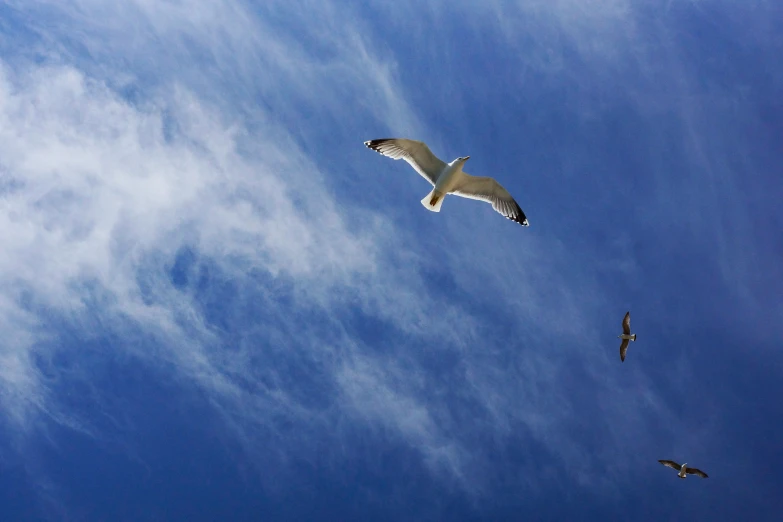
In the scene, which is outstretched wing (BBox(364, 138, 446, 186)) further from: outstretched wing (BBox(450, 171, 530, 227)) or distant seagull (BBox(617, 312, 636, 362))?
distant seagull (BBox(617, 312, 636, 362))

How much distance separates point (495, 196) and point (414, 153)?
9.56 ft

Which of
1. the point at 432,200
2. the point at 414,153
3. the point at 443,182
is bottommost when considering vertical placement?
the point at 432,200

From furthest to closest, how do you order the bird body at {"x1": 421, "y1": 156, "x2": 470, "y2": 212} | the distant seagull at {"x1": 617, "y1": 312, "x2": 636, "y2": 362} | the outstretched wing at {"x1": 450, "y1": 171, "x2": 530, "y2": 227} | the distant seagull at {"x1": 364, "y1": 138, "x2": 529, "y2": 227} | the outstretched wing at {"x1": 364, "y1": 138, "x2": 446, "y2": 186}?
1. the distant seagull at {"x1": 617, "y1": 312, "x2": 636, "y2": 362}
2. the outstretched wing at {"x1": 450, "y1": 171, "x2": 530, "y2": 227}
3. the outstretched wing at {"x1": 364, "y1": 138, "x2": 446, "y2": 186}
4. the distant seagull at {"x1": 364, "y1": 138, "x2": 529, "y2": 227}
5. the bird body at {"x1": 421, "y1": 156, "x2": 470, "y2": 212}

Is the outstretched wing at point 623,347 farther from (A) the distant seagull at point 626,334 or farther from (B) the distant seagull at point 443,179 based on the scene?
(B) the distant seagull at point 443,179

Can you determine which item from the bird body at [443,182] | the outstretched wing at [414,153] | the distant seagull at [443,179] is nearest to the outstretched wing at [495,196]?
the distant seagull at [443,179]

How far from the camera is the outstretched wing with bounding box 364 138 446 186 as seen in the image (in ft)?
82.9

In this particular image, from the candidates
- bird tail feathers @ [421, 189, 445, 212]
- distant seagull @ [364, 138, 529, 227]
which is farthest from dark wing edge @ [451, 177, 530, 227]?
bird tail feathers @ [421, 189, 445, 212]

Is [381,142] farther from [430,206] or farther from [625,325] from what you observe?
[625,325]

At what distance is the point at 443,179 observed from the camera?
987 inches

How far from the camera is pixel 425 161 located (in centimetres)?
2556

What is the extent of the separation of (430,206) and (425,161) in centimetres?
145

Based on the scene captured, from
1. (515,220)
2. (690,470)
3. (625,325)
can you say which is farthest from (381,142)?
(690,470)

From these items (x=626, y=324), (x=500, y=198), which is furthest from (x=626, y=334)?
(x=500, y=198)

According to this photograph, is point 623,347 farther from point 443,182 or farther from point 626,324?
point 443,182
